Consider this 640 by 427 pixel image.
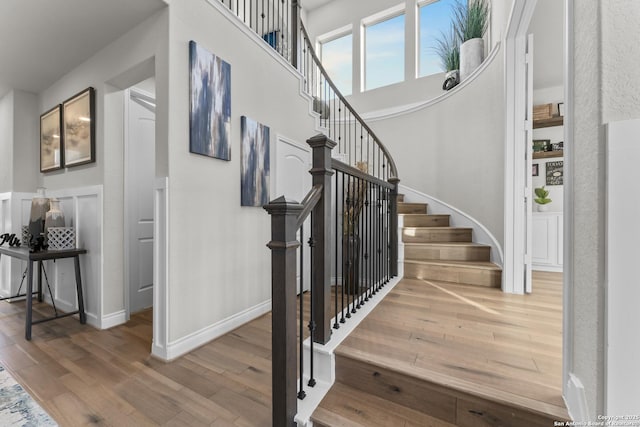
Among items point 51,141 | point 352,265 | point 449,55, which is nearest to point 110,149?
point 51,141

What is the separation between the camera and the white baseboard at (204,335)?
6.11 feet

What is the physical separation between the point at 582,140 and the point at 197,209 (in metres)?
2.16

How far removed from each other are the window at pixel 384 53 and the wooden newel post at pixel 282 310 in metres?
4.86

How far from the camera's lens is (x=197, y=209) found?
6.81 feet

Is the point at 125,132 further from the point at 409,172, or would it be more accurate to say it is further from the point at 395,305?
the point at 409,172

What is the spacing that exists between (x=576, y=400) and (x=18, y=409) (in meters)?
2.50

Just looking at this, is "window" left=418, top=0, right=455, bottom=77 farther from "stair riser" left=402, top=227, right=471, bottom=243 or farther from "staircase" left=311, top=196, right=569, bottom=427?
"staircase" left=311, top=196, right=569, bottom=427

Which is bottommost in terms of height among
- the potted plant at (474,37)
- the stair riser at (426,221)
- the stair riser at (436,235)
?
the stair riser at (436,235)

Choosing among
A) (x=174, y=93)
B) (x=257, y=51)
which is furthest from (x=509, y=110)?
(x=174, y=93)

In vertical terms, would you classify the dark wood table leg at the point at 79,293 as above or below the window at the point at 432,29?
below

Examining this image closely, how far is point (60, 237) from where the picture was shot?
2.45m

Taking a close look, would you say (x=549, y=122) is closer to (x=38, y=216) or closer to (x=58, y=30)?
(x=58, y=30)

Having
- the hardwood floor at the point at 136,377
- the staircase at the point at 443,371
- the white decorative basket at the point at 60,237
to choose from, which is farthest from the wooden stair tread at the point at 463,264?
the white decorative basket at the point at 60,237

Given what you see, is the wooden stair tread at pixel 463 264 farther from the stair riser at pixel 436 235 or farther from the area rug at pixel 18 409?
the area rug at pixel 18 409
